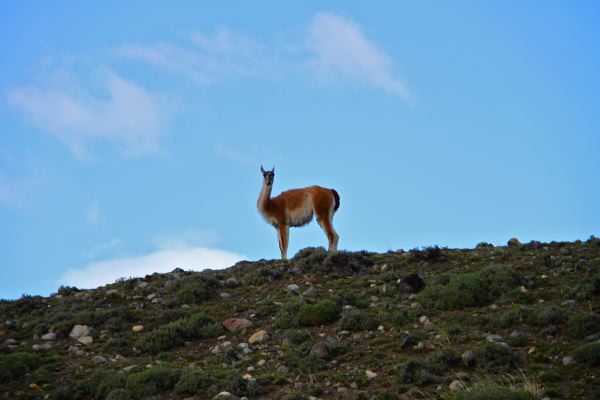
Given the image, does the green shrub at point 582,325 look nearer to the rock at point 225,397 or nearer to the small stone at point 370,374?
the small stone at point 370,374

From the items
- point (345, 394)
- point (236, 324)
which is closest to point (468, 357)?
point (345, 394)

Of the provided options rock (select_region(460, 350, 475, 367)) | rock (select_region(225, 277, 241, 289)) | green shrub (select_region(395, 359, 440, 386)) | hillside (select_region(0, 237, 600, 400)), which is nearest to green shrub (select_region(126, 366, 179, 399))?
hillside (select_region(0, 237, 600, 400))

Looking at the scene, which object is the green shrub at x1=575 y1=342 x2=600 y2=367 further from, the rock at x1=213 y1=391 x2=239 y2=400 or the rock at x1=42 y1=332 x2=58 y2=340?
the rock at x1=42 y1=332 x2=58 y2=340

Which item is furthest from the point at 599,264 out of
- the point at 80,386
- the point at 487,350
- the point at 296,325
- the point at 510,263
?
the point at 80,386

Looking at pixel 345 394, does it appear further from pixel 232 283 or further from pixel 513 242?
pixel 513 242

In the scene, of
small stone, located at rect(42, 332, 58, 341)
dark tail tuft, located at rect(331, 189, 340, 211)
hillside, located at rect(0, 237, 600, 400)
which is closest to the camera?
hillside, located at rect(0, 237, 600, 400)

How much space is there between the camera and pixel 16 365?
13.8 meters

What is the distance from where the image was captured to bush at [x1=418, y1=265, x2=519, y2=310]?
597 inches

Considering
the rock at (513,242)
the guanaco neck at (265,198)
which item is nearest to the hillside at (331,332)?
the rock at (513,242)

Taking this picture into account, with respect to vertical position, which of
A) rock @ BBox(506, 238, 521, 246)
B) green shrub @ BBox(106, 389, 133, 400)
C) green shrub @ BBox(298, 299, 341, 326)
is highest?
rock @ BBox(506, 238, 521, 246)

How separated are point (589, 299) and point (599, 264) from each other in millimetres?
3008

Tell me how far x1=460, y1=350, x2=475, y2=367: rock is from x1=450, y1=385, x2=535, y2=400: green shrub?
1615 mm

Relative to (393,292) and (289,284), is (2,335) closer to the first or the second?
(289,284)

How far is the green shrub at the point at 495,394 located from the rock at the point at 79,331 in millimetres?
9501
